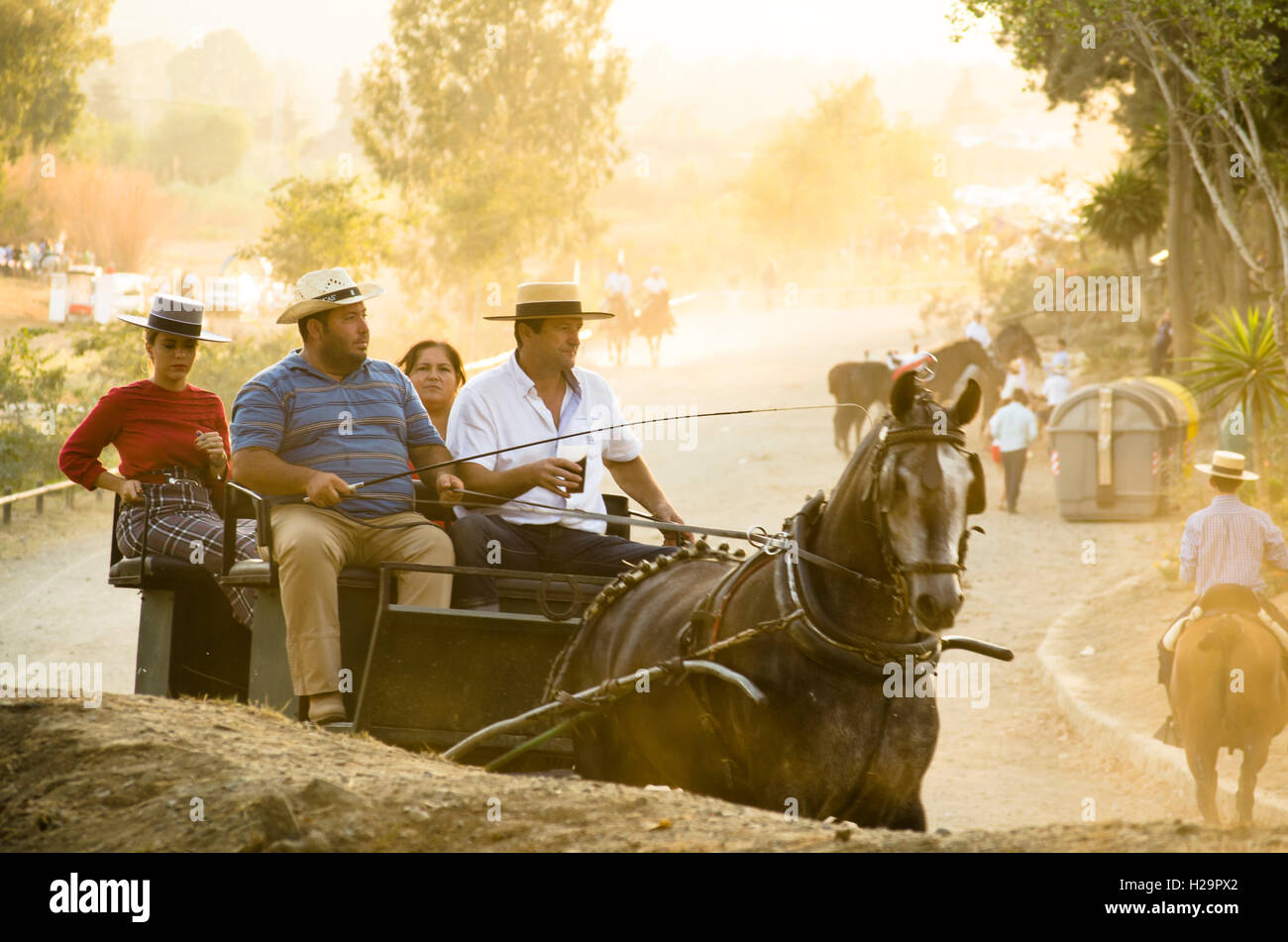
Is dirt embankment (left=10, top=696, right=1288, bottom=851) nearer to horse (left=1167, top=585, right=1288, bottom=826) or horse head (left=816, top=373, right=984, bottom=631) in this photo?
horse head (left=816, top=373, right=984, bottom=631)

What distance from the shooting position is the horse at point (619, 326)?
34.4 meters

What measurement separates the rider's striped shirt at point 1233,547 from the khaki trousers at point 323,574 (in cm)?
452

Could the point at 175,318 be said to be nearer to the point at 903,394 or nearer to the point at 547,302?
the point at 547,302

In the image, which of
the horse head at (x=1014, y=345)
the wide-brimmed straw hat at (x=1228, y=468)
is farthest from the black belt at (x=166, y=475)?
the horse head at (x=1014, y=345)

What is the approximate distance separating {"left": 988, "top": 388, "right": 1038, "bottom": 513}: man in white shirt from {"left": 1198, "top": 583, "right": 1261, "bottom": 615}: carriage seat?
11.2 m

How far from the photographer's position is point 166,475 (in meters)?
6.88

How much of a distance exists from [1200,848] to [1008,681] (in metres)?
10.0

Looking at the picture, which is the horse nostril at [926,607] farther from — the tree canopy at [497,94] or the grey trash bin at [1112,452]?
the tree canopy at [497,94]

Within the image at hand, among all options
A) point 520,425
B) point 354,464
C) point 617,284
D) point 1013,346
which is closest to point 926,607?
point 520,425

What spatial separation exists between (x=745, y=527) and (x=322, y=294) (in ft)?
42.3
